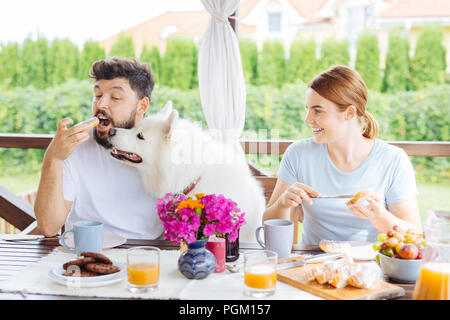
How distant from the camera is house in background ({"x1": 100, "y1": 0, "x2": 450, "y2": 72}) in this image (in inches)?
278

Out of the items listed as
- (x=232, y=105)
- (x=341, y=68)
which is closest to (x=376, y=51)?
(x=232, y=105)

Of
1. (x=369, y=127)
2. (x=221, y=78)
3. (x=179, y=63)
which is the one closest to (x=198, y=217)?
(x=369, y=127)

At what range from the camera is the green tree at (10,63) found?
7.02m

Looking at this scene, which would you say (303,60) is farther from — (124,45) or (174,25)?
(124,45)

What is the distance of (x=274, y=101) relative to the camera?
22.4ft

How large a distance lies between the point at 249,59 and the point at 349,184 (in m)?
5.27

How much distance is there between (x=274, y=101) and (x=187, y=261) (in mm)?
5801

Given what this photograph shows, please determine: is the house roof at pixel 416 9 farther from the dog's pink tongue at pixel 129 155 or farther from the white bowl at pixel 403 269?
the white bowl at pixel 403 269

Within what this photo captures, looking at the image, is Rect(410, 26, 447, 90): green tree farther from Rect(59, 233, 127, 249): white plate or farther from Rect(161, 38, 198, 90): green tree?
Rect(59, 233, 127, 249): white plate

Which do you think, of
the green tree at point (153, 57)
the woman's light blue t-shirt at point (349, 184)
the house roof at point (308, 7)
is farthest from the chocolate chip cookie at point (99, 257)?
the house roof at point (308, 7)

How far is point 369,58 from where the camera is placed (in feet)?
21.2

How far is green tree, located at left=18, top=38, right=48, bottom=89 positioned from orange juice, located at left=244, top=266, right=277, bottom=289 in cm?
681
